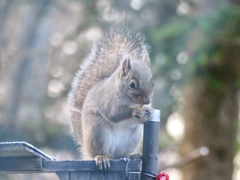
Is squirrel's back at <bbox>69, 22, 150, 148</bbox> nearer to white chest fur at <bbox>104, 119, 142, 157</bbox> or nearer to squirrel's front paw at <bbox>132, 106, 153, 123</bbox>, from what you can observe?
white chest fur at <bbox>104, 119, 142, 157</bbox>

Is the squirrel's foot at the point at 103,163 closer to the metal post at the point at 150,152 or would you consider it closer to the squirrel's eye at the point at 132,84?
the metal post at the point at 150,152

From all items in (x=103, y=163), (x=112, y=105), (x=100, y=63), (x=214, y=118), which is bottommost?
(x=103, y=163)

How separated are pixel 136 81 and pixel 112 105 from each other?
20cm

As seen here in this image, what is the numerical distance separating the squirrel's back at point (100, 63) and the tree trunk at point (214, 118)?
344cm

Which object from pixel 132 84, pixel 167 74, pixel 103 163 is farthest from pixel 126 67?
pixel 167 74

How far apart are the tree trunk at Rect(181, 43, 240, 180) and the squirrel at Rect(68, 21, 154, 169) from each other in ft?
11.8

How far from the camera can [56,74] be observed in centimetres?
968

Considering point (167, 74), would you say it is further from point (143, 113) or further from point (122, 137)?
point (143, 113)

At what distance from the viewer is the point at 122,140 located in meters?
4.46

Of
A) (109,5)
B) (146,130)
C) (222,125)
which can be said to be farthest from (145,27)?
(146,130)

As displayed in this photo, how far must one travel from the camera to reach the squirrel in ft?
14.5

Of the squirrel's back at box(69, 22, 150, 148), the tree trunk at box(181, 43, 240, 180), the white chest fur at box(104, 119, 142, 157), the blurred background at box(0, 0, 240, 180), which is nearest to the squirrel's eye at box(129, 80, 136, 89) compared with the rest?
the white chest fur at box(104, 119, 142, 157)

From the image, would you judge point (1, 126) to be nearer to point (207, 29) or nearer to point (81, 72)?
point (207, 29)

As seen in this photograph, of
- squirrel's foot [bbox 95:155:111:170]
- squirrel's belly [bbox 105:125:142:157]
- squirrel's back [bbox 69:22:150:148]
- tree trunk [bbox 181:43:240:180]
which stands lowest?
squirrel's foot [bbox 95:155:111:170]
